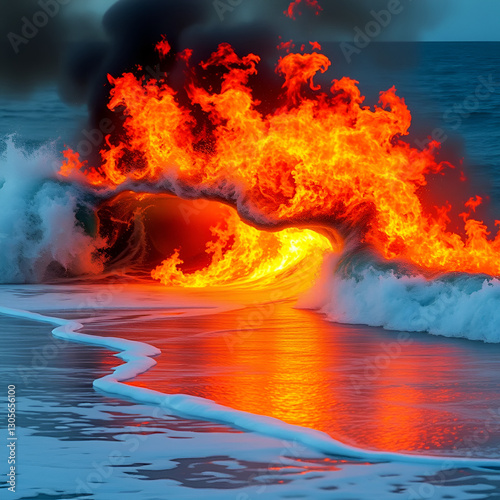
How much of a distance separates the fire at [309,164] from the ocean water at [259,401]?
143cm

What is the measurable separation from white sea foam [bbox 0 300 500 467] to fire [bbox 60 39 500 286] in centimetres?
580

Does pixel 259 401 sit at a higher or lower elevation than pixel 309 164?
lower

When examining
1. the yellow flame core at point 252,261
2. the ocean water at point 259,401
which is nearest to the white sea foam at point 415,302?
the ocean water at point 259,401

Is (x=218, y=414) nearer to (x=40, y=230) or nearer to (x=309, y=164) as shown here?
(x=309, y=164)

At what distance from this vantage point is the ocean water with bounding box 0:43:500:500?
6070 millimetres

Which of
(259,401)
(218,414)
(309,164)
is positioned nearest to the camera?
(218,414)

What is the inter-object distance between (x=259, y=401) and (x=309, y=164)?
8.64 meters

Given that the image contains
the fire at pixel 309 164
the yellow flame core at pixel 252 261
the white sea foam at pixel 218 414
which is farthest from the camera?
the yellow flame core at pixel 252 261

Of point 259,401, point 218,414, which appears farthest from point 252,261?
point 218,414

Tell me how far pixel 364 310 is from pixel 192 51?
13.8m

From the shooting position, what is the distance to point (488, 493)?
5762 mm

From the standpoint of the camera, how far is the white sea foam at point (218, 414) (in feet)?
21.4

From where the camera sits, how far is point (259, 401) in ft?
27.2

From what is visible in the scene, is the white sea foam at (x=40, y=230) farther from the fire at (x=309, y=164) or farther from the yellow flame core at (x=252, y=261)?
the fire at (x=309, y=164)
